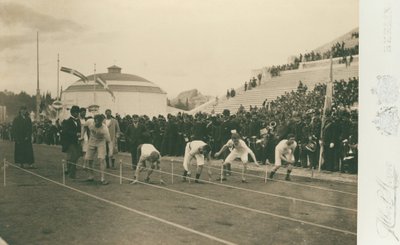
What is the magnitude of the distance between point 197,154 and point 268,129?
64 cm

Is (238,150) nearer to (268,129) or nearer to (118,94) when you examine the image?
(268,129)

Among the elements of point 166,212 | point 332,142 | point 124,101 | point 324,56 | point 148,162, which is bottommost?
point 166,212

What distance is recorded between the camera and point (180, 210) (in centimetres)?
355

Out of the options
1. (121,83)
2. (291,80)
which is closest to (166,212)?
(121,83)

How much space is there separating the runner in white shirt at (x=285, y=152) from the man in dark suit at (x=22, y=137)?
1.78 m

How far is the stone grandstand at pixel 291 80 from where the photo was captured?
11.7ft

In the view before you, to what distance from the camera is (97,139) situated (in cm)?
431

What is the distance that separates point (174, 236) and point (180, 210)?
25 centimetres

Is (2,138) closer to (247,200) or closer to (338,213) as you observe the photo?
(247,200)

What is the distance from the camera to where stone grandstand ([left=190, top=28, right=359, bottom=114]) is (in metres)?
3.56
